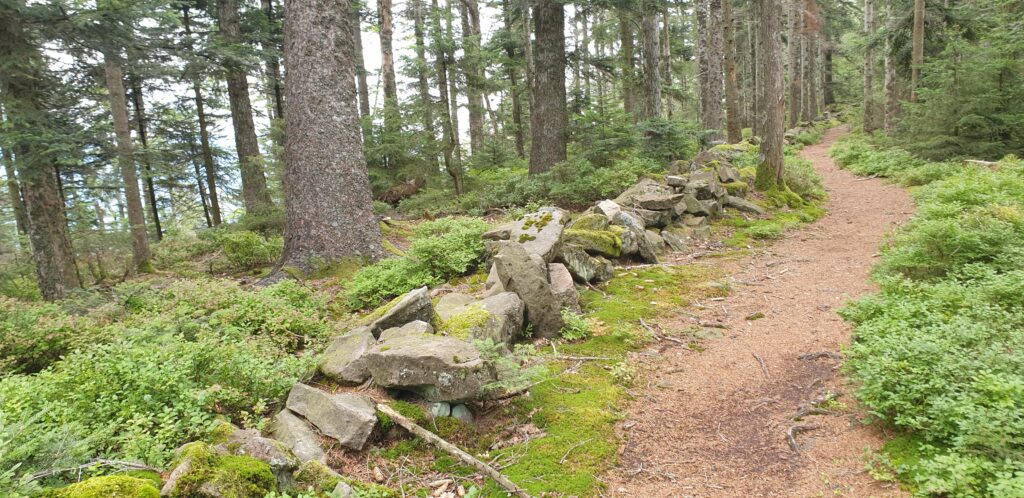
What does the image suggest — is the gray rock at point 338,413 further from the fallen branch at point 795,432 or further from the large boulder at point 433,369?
the fallen branch at point 795,432

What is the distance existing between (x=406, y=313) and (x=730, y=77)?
55.2ft

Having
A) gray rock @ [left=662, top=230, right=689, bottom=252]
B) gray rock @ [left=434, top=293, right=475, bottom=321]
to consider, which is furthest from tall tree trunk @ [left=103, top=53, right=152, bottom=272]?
gray rock @ [left=662, top=230, right=689, bottom=252]

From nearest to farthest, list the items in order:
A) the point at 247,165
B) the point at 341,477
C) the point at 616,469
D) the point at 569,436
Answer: the point at 341,477, the point at 616,469, the point at 569,436, the point at 247,165

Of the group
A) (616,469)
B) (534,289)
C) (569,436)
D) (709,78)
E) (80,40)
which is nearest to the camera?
(616,469)

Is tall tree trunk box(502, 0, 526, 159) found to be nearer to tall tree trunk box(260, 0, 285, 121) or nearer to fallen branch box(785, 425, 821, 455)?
tall tree trunk box(260, 0, 285, 121)

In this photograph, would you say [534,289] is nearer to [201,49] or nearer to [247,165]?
[201,49]

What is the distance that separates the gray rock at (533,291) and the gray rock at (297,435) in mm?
2865

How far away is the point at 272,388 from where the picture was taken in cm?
406

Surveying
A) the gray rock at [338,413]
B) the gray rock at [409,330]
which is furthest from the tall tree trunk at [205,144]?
the gray rock at [338,413]

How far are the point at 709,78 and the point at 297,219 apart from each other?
46.5ft

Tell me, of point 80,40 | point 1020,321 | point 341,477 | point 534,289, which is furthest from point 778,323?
point 80,40

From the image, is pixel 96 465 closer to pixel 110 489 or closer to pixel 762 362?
pixel 110 489

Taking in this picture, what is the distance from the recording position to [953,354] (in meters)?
3.53

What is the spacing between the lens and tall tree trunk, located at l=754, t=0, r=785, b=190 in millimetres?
12617
